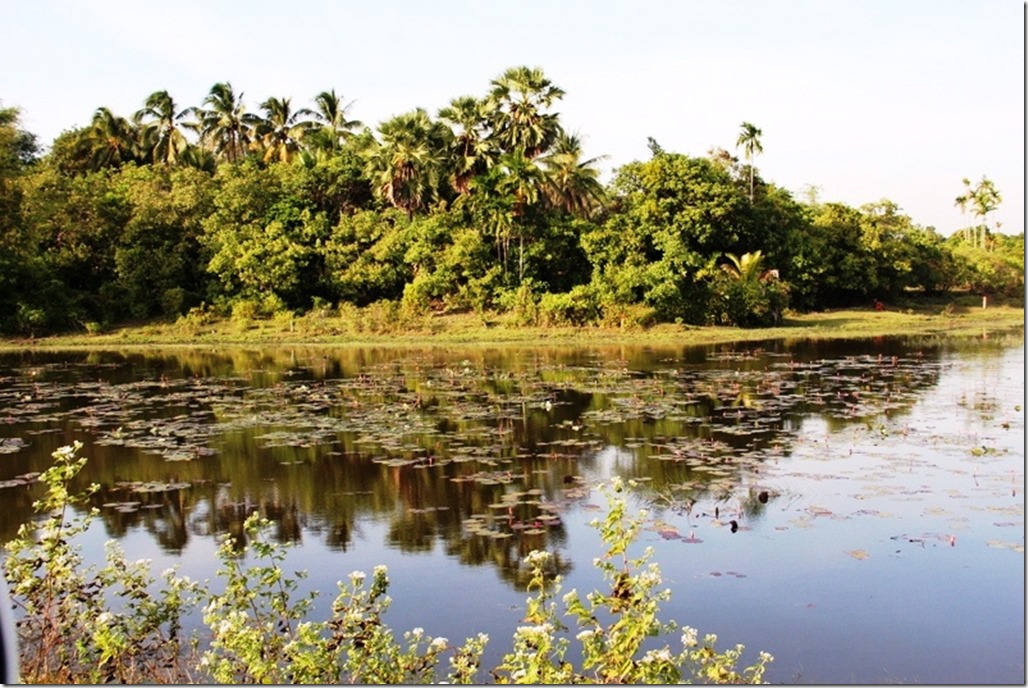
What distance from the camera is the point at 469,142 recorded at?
3412 cm

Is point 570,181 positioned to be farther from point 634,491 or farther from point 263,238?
point 634,491

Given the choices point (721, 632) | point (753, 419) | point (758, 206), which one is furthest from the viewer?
point (758, 206)

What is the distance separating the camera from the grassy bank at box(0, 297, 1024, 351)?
2784cm

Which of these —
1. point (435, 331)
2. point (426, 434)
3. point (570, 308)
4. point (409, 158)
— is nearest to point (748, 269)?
point (570, 308)

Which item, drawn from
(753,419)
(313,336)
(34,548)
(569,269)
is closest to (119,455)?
(34,548)

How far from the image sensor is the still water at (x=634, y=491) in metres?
5.88

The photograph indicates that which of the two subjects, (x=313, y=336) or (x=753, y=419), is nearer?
(x=753, y=419)

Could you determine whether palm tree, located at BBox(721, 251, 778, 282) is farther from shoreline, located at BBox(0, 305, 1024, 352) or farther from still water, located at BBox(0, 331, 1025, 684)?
still water, located at BBox(0, 331, 1025, 684)

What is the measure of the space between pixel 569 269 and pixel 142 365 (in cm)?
1575

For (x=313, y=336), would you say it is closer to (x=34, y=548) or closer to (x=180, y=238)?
(x=180, y=238)

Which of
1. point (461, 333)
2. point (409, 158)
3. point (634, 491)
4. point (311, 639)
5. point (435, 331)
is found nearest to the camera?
point (311, 639)

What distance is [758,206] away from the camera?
3647 cm

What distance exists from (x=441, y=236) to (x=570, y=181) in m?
4.96

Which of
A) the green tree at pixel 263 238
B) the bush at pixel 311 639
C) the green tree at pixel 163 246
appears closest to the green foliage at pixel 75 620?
the bush at pixel 311 639
